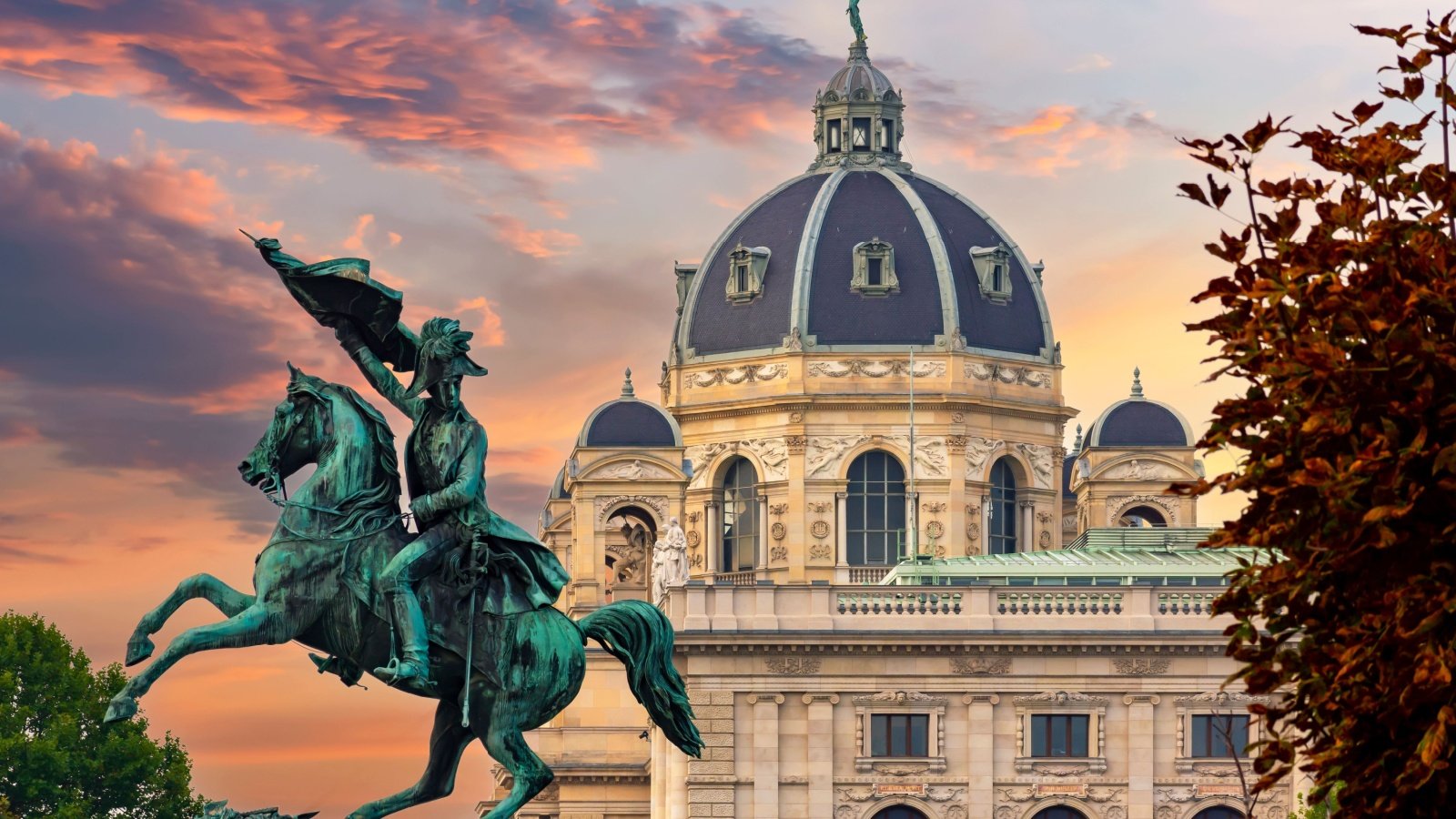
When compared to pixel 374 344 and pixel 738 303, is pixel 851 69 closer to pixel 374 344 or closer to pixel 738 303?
pixel 738 303

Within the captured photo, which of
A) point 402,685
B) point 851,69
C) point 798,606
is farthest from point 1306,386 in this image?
point 851,69

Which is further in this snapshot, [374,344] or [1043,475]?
[1043,475]

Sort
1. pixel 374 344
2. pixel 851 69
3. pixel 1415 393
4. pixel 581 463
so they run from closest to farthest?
pixel 1415 393, pixel 374 344, pixel 581 463, pixel 851 69

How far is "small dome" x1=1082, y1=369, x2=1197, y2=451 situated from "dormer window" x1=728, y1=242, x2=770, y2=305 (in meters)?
14.6

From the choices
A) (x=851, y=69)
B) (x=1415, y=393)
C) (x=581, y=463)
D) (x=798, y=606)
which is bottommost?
(x=1415, y=393)

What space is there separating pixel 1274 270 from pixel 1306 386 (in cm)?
127

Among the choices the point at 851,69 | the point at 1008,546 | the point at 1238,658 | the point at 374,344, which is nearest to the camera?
the point at 1238,658

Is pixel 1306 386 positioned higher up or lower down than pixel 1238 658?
higher up

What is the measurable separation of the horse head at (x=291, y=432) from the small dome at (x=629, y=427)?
105 metres

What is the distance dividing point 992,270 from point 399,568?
117869mm

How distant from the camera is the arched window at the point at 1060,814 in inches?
4205

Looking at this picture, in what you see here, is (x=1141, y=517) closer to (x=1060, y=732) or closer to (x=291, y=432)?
(x=1060, y=732)

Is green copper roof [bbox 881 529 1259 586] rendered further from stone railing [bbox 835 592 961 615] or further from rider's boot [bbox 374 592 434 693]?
rider's boot [bbox 374 592 434 693]

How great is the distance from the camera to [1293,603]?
28.6 metres
